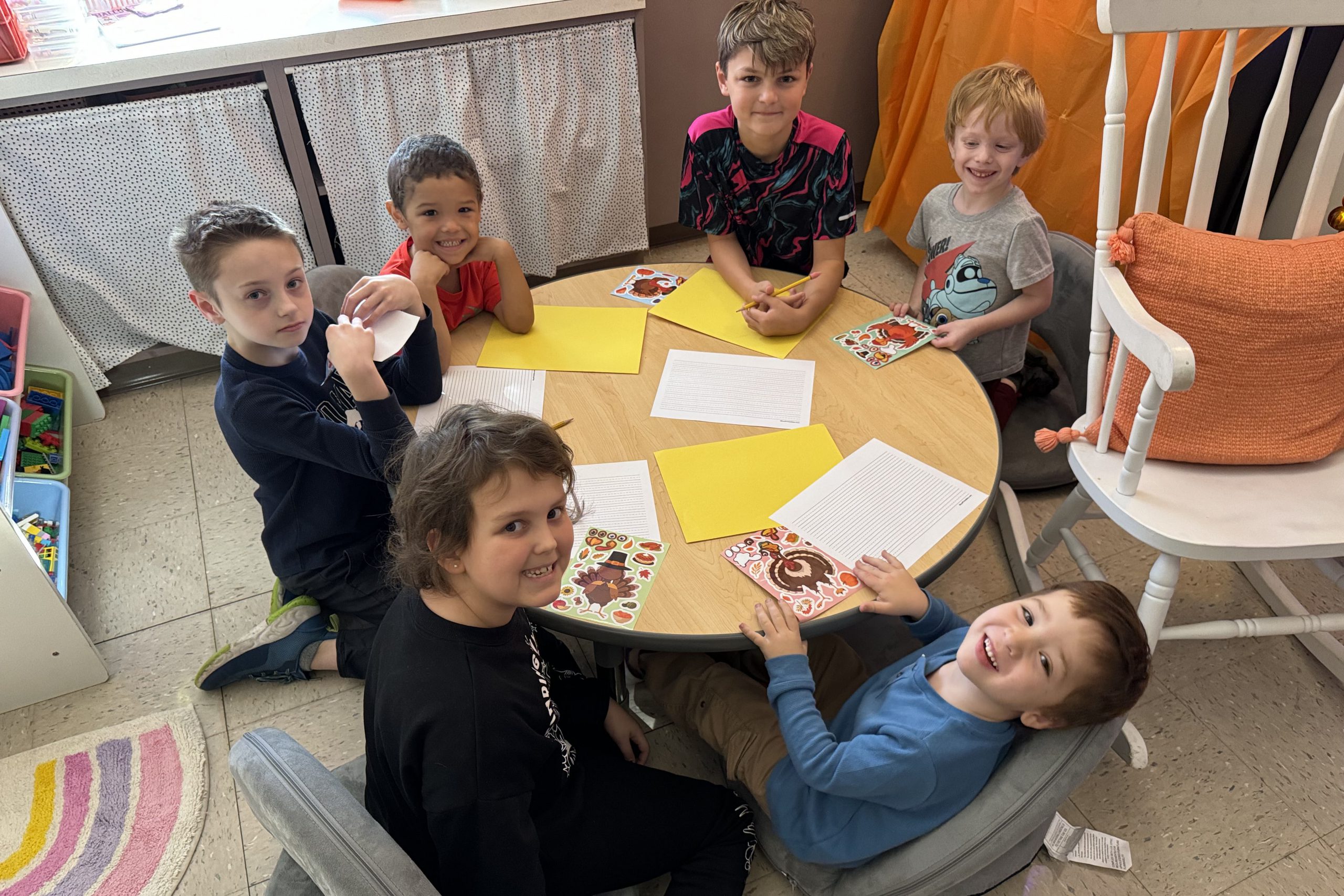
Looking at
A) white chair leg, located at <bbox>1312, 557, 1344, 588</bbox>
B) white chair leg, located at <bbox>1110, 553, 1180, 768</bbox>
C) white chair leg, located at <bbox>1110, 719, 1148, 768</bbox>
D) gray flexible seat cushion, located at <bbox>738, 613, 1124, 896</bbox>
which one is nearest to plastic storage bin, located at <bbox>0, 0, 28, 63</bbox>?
gray flexible seat cushion, located at <bbox>738, 613, 1124, 896</bbox>

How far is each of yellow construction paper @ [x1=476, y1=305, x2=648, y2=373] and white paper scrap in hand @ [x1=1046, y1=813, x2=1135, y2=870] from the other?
3.47ft

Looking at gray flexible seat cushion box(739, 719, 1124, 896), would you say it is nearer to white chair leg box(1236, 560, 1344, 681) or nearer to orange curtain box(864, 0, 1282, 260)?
white chair leg box(1236, 560, 1344, 681)

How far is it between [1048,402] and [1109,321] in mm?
979

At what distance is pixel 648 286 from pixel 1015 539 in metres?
0.98

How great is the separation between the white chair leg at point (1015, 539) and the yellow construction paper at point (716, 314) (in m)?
0.61

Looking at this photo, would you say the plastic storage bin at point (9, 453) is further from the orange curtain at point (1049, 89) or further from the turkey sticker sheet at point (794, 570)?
the orange curtain at point (1049, 89)

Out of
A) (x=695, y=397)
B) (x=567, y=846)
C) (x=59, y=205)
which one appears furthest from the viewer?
(x=59, y=205)

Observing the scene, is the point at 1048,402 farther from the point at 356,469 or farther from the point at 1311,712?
the point at 356,469

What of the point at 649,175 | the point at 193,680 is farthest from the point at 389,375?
the point at 649,175

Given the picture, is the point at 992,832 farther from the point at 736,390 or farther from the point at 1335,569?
the point at 1335,569

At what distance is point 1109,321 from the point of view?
1.36 metres

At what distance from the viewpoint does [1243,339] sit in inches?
54.7

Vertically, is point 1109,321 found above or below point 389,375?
above

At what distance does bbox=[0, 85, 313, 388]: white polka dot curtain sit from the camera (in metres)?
2.07
